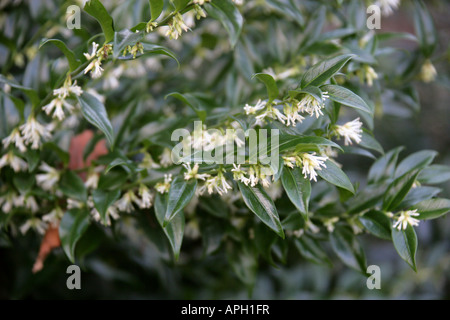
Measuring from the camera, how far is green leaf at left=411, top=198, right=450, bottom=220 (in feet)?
2.23

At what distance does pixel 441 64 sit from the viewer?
1225 millimetres

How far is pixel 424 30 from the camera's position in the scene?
107 centimetres

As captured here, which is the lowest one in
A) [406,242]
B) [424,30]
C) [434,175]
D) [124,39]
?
[406,242]

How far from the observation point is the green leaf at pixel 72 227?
29.5 inches

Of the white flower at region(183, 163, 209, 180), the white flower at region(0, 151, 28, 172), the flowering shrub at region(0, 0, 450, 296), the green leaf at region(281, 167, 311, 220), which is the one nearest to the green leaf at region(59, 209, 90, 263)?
the flowering shrub at region(0, 0, 450, 296)

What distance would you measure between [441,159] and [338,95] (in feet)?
3.47

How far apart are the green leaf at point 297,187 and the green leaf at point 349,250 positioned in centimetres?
→ 22

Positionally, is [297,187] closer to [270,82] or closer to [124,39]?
[270,82]

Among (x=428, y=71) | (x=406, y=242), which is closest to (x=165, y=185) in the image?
(x=406, y=242)

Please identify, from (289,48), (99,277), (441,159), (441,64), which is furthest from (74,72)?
(441,159)

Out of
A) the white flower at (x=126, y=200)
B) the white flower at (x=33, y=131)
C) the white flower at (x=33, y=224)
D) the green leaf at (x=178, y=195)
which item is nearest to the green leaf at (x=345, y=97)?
the green leaf at (x=178, y=195)

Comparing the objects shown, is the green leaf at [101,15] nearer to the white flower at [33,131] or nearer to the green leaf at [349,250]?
the white flower at [33,131]

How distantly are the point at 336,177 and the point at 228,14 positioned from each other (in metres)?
0.29
